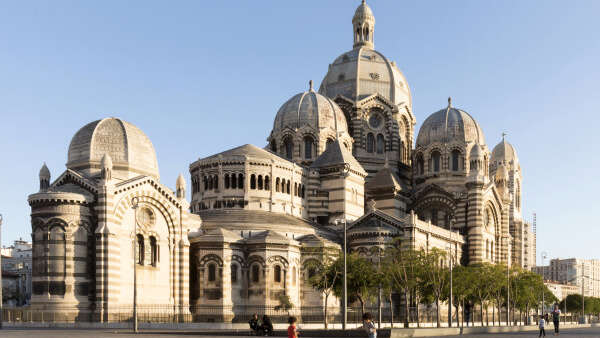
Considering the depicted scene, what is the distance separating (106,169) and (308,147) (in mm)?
32895

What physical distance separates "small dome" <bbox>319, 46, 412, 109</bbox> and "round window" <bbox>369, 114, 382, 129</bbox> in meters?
2.68

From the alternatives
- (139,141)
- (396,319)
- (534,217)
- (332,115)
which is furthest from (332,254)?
(534,217)

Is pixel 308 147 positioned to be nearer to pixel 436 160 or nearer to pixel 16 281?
pixel 436 160

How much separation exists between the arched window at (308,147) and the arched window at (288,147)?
5.10 feet

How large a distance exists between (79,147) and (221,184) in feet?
55.5

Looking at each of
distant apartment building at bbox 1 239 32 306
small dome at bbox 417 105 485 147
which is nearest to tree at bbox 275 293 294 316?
small dome at bbox 417 105 485 147

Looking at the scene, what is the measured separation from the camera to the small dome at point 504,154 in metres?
143

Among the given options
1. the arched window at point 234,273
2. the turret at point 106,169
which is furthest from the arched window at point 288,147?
the turret at point 106,169

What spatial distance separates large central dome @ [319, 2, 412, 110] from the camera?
10431 cm

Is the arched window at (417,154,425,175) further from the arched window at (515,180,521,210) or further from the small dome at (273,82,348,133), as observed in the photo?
the arched window at (515,180,521,210)

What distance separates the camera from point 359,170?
90938mm

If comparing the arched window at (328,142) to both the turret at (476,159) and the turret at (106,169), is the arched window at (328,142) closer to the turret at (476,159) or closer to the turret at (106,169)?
the turret at (476,159)

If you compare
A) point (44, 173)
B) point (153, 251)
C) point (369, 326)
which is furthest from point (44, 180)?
point (369, 326)

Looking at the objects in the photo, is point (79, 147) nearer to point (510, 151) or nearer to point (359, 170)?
point (359, 170)
